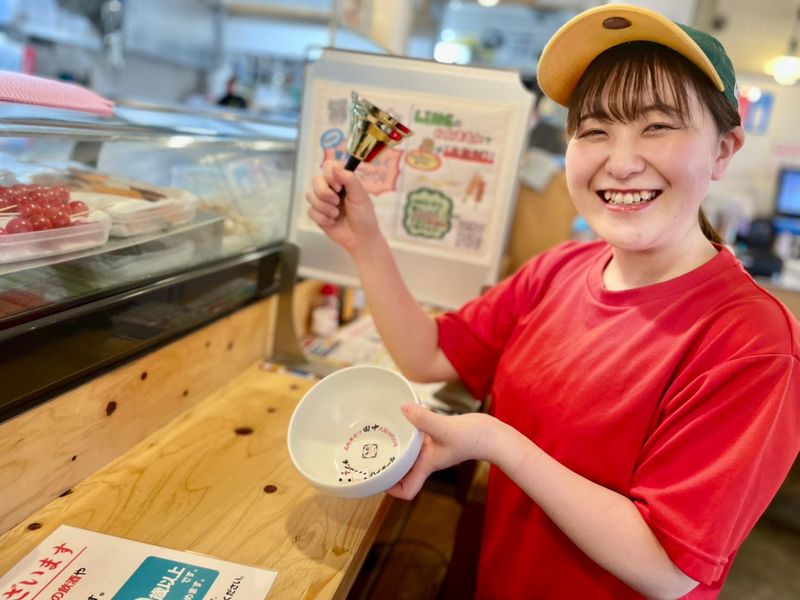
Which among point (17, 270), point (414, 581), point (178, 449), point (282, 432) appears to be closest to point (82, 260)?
point (17, 270)

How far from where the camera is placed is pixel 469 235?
148 cm

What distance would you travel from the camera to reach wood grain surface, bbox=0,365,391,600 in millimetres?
888

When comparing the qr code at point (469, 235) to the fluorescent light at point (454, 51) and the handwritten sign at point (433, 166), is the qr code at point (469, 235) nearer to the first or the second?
the handwritten sign at point (433, 166)

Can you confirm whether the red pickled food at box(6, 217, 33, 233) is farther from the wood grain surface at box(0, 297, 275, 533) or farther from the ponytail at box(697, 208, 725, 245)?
the ponytail at box(697, 208, 725, 245)

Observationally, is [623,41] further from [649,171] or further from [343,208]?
[343,208]

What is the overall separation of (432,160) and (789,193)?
4372mm

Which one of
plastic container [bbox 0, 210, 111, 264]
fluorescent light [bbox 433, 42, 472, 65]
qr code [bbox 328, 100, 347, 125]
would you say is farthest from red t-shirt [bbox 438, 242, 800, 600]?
fluorescent light [bbox 433, 42, 472, 65]

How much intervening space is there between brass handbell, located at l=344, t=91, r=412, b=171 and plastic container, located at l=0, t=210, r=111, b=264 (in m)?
0.44

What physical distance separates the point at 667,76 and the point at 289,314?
40.7 inches

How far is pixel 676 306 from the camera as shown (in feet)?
2.98

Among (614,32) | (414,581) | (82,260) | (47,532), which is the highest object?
(614,32)

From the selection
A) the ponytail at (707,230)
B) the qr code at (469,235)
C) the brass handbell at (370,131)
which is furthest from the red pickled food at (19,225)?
the ponytail at (707,230)

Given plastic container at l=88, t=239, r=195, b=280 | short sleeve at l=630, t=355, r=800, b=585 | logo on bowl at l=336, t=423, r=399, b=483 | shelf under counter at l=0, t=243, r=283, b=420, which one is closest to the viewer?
short sleeve at l=630, t=355, r=800, b=585

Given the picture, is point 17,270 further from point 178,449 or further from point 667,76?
point 667,76
